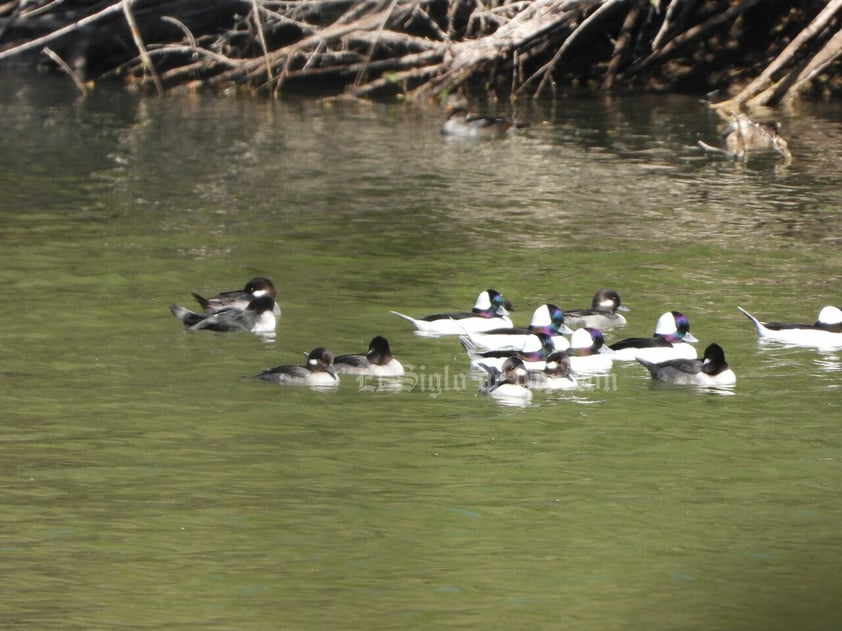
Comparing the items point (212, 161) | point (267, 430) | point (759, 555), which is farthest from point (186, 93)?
point (759, 555)

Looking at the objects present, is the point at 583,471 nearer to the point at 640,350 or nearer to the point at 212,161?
the point at 640,350

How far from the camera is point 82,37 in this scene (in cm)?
3356

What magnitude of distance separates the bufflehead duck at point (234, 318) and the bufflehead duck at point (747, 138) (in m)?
11.2

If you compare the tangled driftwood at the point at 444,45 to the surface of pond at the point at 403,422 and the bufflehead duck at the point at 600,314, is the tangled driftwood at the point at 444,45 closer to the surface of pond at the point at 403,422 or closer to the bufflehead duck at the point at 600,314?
the surface of pond at the point at 403,422

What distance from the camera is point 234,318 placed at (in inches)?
497

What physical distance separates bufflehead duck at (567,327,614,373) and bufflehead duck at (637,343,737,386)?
0.45 meters

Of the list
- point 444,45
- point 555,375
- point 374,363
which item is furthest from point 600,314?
point 444,45

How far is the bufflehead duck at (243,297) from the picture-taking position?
13.0 m

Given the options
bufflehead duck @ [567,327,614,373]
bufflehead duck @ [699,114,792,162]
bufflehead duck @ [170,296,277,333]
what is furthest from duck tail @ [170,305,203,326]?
bufflehead duck @ [699,114,792,162]

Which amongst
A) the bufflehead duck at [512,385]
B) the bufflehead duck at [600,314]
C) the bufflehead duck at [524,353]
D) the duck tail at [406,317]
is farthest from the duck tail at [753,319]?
the duck tail at [406,317]

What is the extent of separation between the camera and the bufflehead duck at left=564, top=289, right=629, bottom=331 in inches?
507

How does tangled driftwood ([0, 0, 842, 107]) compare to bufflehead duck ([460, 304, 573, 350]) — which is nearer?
bufflehead duck ([460, 304, 573, 350])

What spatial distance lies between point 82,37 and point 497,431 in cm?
2532

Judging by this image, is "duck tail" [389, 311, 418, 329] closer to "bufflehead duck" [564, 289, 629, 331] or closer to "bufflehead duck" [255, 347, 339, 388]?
"bufflehead duck" [564, 289, 629, 331]
